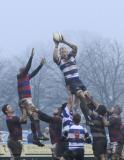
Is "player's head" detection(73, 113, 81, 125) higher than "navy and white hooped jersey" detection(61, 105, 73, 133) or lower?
higher

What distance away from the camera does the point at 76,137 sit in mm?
17203

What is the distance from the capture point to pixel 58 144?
63.4 feet

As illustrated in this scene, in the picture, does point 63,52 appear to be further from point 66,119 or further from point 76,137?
point 76,137

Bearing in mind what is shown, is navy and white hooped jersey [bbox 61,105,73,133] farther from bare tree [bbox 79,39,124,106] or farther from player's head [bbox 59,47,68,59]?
bare tree [bbox 79,39,124,106]

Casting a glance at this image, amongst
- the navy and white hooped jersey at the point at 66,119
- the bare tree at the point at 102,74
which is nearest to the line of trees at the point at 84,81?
the bare tree at the point at 102,74

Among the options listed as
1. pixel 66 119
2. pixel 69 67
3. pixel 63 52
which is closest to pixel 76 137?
pixel 66 119

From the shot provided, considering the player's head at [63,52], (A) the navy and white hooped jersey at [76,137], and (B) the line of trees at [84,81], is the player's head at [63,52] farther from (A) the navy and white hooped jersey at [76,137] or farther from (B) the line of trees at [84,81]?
(B) the line of trees at [84,81]

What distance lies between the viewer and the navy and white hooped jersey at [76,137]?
56.3 feet

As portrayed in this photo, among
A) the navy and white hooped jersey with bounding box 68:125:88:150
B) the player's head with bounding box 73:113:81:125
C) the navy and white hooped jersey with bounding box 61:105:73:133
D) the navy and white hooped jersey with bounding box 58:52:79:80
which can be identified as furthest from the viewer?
the navy and white hooped jersey with bounding box 58:52:79:80

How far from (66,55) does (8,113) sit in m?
2.59

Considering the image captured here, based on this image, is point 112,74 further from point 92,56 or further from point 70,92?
point 70,92

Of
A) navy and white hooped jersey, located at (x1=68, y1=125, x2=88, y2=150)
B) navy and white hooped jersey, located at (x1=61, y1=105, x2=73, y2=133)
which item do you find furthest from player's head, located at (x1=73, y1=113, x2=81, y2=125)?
navy and white hooped jersey, located at (x1=61, y1=105, x2=73, y2=133)

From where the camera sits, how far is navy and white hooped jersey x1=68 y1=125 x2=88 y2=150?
17.2m

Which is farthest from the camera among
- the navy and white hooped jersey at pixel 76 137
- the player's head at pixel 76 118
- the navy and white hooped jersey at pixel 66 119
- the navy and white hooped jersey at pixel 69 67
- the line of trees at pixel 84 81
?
the line of trees at pixel 84 81
